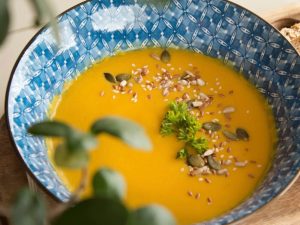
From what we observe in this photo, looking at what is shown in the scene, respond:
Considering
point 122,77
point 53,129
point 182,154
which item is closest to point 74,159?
point 53,129

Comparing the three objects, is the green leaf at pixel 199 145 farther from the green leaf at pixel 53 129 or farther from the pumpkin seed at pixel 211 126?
the green leaf at pixel 53 129

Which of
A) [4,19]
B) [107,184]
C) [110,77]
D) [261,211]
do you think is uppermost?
[4,19]

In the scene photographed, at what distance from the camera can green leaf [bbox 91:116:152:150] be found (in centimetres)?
37

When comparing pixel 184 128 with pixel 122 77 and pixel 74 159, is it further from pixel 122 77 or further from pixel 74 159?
pixel 74 159

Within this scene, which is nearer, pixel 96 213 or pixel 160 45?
pixel 96 213

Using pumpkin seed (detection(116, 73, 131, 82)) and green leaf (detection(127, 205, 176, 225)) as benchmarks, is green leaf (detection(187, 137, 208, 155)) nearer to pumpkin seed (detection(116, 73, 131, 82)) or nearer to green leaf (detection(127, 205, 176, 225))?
pumpkin seed (detection(116, 73, 131, 82))

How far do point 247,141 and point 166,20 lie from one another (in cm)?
25

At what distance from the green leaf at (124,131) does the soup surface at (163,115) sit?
378 millimetres

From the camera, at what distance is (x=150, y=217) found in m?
0.38

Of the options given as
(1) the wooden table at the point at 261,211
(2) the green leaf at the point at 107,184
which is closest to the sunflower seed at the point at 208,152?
(1) the wooden table at the point at 261,211

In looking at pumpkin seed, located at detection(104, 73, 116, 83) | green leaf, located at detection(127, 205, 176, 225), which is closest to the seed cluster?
pumpkin seed, located at detection(104, 73, 116, 83)

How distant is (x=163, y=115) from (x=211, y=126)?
0.07 m

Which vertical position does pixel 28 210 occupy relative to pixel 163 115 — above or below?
above

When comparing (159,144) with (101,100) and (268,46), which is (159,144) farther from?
(268,46)
